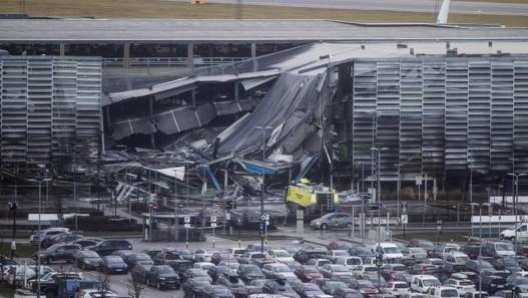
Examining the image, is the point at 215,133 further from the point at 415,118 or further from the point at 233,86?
the point at 415,118

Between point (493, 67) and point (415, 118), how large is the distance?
513 centimetres

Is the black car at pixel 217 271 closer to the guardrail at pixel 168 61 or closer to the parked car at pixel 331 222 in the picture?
the parked car at pixel 331 222

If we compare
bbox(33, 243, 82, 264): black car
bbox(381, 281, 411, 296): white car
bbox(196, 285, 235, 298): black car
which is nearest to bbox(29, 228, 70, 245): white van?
bbox(33, 243, 82, 264): black car

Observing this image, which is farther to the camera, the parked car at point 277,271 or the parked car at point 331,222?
the parked car at point 331,222

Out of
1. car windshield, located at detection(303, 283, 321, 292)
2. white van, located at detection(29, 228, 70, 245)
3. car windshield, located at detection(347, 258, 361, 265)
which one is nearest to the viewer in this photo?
car windshield, located at detection(303, 283, 321, 292)

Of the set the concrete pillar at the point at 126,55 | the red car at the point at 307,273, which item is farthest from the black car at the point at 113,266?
the concrete pillar at the point at 126,55

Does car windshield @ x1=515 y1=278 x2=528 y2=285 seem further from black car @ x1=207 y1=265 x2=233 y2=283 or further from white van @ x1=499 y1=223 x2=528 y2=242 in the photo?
white van @ x1=499 y1=223 x2=528 y2=242

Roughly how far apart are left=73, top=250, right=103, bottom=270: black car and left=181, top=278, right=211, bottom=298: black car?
684 cm

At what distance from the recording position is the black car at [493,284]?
57.1 m

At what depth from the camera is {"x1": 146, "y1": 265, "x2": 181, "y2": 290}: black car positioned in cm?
5719

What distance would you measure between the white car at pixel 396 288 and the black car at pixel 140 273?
8.25m

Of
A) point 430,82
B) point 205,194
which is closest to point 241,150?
point 205,194

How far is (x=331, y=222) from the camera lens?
7750 cm

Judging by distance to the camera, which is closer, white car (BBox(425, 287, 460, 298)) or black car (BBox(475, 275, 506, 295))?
white car (BBox(425, 287, 460, 298))
